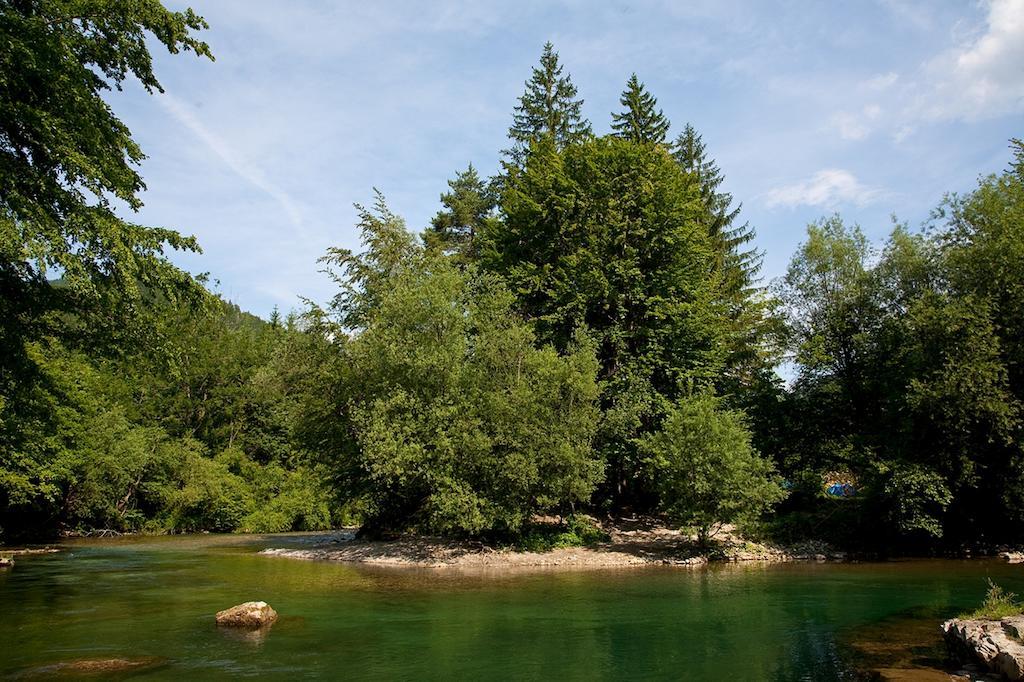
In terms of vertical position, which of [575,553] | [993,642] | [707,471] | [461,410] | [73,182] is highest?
[73,182]

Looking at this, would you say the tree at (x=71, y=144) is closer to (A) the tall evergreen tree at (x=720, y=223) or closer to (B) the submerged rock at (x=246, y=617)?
(B) the submerged rock at (x=246, y=617)

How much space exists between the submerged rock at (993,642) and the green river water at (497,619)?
0.57m

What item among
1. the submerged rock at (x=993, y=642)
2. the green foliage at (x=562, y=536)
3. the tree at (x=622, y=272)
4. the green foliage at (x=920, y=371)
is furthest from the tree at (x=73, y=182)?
the green foliage at (x=920, y=371)

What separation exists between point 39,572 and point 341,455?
13.0m

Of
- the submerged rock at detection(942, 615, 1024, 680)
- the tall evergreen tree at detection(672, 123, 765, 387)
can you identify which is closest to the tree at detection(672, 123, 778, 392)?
the tall evergreen tree at detection(672, 123, 765, 387)

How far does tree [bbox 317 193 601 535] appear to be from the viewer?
2900cm

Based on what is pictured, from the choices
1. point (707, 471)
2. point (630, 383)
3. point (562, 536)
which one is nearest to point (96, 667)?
point (562, 536)

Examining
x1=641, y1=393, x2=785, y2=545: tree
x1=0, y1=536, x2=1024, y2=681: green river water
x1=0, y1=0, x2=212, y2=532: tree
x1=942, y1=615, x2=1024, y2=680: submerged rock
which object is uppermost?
x1=0, y1=0, x2=212, y2=532: tree

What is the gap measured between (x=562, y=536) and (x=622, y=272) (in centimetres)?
1373

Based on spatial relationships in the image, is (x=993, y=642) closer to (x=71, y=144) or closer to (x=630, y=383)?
(x=71, y=144)

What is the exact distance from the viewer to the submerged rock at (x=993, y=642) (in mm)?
11070

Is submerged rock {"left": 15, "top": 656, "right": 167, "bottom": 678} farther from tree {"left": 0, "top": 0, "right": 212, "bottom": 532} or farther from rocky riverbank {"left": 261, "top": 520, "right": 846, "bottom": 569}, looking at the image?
rocky riverbank {"left": 261, "top": 520, "right": 846, "bottom": 569}

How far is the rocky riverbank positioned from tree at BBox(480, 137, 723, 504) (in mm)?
4665

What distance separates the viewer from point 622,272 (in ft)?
117
